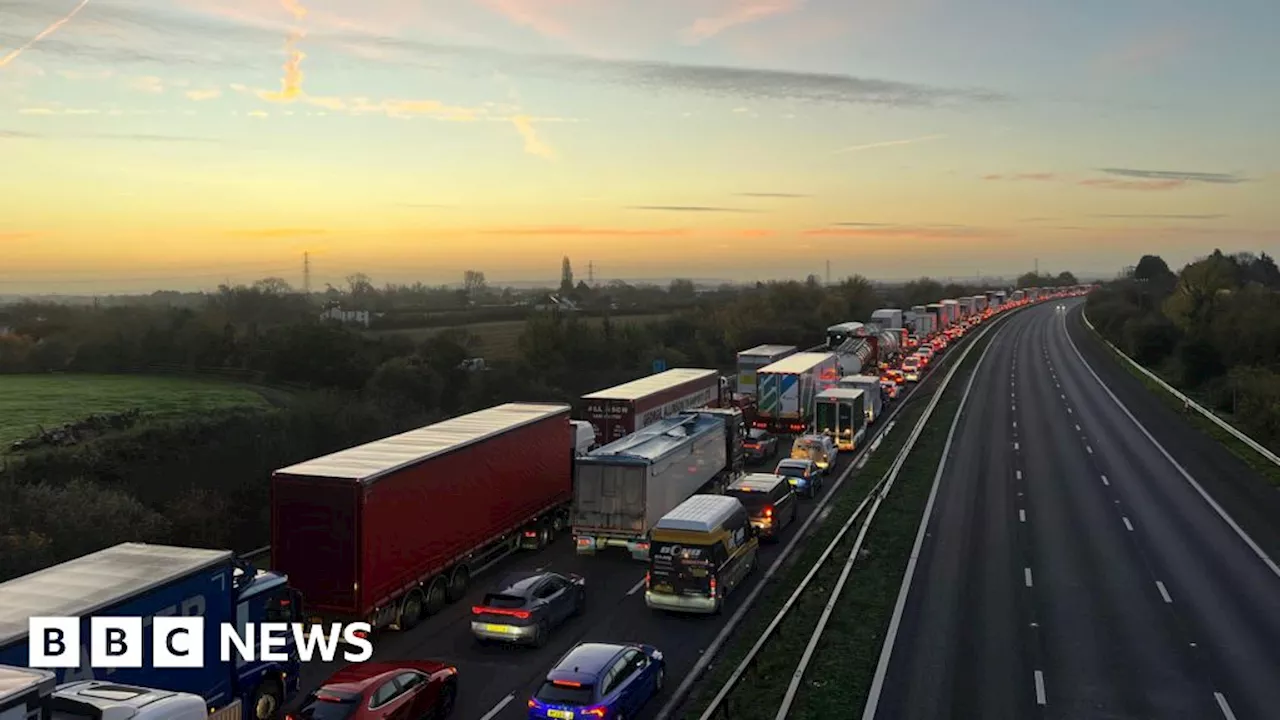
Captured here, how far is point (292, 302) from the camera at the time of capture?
8975cm

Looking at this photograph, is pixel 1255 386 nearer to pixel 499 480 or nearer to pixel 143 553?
pixel 499 480

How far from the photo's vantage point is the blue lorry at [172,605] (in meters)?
12.7

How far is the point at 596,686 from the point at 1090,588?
→ 49.2ft

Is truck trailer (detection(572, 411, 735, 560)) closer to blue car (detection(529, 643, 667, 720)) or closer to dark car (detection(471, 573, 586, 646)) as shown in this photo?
dark car (detection(471, 573, 586, 646))

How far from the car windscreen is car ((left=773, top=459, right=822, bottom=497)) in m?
19.9

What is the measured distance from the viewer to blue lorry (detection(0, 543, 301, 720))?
12664mm

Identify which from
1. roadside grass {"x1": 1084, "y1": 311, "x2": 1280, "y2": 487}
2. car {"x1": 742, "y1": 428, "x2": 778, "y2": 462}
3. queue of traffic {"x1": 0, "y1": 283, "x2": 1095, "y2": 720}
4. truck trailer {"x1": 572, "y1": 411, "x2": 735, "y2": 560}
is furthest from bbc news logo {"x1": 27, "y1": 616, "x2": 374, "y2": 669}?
roadside grass {"x1": 1084, "y1": 311, "x2": 1280, "y2": 487}

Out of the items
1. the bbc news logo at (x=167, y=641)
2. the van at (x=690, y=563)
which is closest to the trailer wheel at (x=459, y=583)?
the bbc news logo at (x=167, y=641)

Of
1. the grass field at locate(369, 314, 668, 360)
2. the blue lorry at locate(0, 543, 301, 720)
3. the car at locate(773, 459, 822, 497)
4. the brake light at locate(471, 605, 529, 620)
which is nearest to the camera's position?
the blue lorry at locate(0, 543, 301, 720)

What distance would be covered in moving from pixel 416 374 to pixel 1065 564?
3836 cm

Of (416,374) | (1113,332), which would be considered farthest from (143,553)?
(1113,332)

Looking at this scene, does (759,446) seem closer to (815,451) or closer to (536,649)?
(815,451)

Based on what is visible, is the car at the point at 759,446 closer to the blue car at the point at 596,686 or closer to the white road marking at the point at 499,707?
the white road marking at the point at 499,707

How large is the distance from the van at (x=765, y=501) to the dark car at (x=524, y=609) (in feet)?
27.6
